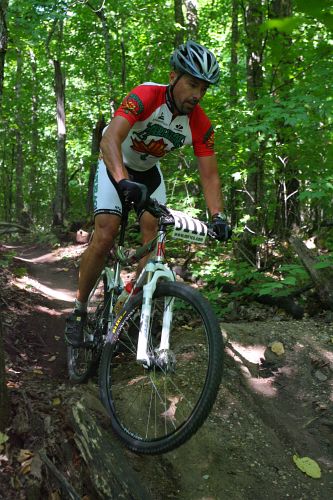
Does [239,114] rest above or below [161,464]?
above

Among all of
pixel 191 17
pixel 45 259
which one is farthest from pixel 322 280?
pixel 191 17

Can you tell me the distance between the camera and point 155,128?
3324mm

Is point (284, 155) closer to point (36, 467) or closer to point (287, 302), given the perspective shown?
point (287, 302)

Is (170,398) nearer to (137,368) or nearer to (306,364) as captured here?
(137,368)

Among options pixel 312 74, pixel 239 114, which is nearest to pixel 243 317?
pixel 239 114

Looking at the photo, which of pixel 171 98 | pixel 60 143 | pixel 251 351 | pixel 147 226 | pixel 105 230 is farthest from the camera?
pixel 60 143

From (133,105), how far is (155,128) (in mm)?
301

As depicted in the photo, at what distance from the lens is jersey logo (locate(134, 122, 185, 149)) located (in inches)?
131

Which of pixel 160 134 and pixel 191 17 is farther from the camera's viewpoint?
pixel 191 17

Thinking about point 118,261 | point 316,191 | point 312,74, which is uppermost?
point 312,74

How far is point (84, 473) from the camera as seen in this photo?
2.38 m

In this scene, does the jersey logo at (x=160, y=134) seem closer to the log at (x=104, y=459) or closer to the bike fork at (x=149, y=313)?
the bike fork at (x=149, y=313)

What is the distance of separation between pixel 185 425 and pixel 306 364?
2.26 meters

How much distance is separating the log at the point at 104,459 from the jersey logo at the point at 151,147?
195cm
